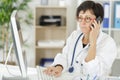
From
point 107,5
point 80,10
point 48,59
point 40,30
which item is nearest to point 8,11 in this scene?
point 40,30

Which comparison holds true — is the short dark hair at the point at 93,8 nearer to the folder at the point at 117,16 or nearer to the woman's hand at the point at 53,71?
the woman's hand at the point at 53,71

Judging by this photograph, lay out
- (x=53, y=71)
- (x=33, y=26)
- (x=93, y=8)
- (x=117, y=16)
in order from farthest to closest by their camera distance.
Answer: (x=33, y=26)
(x=117, y=16)
(x=93, y=8)
(x=53, y=71)

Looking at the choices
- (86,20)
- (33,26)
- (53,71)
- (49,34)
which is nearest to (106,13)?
(49,34)

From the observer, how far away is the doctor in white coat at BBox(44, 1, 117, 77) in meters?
2.03

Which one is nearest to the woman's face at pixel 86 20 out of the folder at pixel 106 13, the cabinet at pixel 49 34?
the folder at pixel 106 13

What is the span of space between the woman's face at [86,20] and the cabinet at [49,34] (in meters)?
2.48

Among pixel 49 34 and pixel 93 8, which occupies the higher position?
pixel 93 8

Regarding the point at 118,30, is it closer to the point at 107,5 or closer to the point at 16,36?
the point at 107,5

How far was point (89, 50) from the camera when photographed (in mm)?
2057

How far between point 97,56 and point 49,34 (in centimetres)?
290

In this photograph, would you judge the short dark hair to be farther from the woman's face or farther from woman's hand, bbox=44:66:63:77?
woman's hand, bbox=44:66:63:77

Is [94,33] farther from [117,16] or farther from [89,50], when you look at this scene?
[117,16]

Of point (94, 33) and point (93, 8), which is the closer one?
point (94, 33)

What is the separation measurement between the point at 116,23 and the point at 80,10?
6.77 ft
